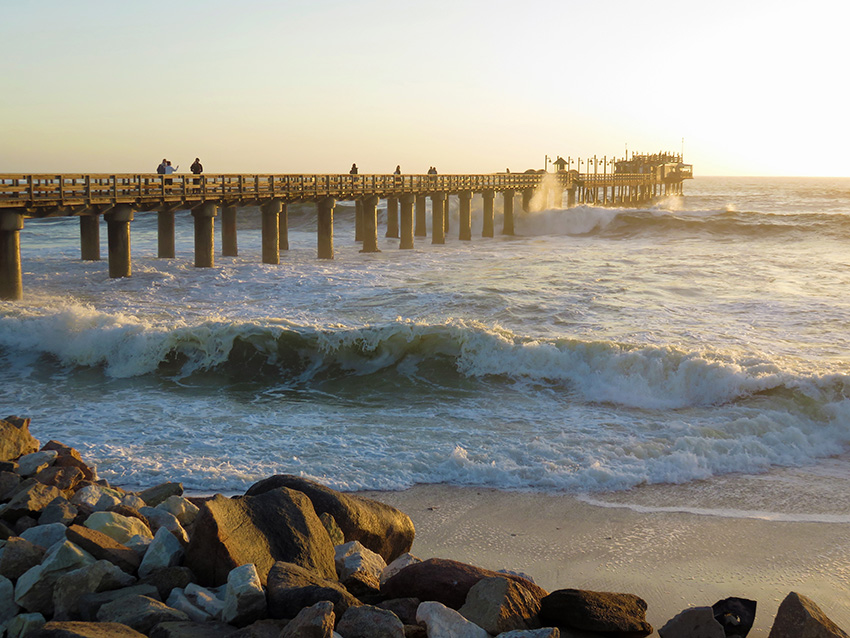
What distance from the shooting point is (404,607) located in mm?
5520

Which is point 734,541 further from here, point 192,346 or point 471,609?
point 192,346

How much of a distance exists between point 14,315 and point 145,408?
25.8 feet

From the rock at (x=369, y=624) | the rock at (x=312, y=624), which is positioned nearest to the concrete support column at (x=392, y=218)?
the rock at (x=369, y=624)

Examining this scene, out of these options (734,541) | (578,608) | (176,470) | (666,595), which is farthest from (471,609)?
(176,470)

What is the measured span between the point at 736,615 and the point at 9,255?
22.0m

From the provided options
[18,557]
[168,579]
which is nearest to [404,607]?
[168,579]

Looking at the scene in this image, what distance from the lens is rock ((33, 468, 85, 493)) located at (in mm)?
7691

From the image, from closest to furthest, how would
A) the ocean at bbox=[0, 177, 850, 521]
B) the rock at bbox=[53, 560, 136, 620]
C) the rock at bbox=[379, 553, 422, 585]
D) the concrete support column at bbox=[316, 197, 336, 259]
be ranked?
the rock at bbox=[53, 560, 136, 620] → the rock at bbox=[379, 553, 422, 585] → the ocean at bbox=[0, 177, 850, 521] → the concrete support column at bbox=[316, 197, 336, 259]

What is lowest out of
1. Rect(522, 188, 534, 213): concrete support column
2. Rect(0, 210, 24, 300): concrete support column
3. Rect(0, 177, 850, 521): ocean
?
Rect(0, 177, 850, 521): ocean

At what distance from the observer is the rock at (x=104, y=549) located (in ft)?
19.0

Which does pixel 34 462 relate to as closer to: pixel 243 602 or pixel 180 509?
pixel 180 509

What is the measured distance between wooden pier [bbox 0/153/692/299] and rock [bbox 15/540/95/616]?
1917 cm

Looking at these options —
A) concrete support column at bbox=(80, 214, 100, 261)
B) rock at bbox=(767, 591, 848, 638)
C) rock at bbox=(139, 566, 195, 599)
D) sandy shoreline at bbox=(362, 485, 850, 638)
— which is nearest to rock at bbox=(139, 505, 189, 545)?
rock at bbox=(139, 566, 195, 599)

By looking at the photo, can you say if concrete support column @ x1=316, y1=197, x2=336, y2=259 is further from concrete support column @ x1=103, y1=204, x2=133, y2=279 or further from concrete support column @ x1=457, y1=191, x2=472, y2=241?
concrete support column @ x1=457, y1=191, x2=472, y2=241
